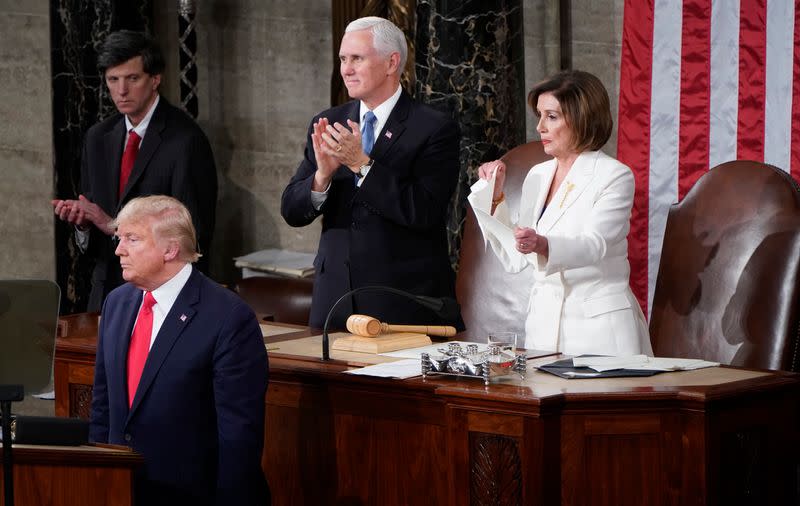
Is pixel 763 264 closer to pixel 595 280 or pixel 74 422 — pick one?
pixel 595 280

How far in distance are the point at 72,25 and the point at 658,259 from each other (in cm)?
351

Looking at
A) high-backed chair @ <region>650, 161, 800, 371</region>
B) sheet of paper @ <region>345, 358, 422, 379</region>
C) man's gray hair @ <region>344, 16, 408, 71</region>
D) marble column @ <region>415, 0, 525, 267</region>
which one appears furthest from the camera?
marble column @ <region>415, 0, 525, 267</region>

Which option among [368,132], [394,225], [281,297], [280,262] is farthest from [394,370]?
[280,262]

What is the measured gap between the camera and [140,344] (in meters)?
3.75

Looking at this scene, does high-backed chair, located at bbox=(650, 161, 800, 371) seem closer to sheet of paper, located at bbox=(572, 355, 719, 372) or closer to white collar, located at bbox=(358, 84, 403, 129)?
Answer: sheet of paper, located at bbox=(572, 355, 719, 372)

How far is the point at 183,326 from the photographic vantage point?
12.0ft

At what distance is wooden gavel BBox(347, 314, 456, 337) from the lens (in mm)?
4203

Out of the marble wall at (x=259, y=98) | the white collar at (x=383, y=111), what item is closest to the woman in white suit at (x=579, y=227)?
the white collar at (x=383, y=111)

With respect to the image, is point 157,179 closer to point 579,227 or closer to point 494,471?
point 579,227

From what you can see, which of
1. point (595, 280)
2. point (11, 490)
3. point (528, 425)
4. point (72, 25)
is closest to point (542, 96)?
point (595, 280)

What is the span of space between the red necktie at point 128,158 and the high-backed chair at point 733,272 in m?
2.40

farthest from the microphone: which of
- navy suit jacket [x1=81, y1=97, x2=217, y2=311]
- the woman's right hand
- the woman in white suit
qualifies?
navy suit jacket [x1=81, y1=97, x2=217, y2=311]

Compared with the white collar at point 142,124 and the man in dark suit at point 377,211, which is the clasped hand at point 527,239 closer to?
the man in dark suit at point 377,211

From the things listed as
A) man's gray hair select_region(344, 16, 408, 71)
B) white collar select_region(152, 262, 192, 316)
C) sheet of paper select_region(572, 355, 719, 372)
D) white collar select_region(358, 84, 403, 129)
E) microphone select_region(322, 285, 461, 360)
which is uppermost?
man's gray hair select_region(344, 16, 408, 71)
